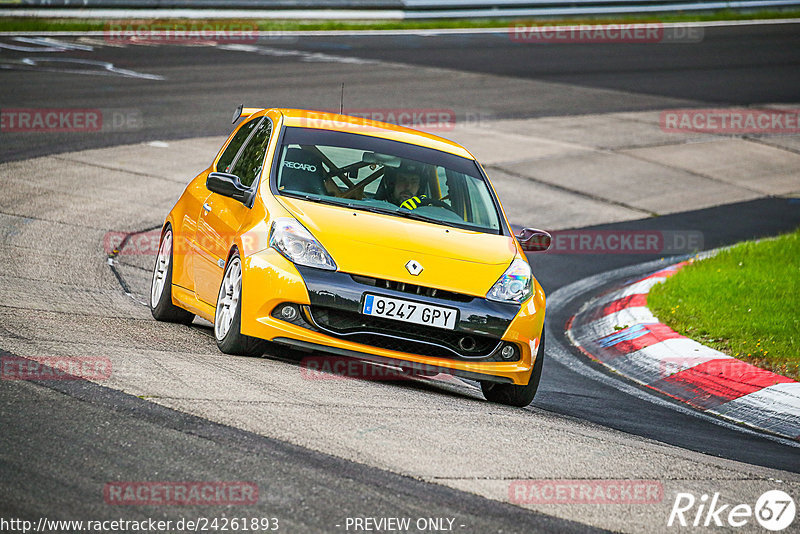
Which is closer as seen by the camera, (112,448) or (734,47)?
(112,448)

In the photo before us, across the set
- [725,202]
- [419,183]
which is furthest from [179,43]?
[419,183]

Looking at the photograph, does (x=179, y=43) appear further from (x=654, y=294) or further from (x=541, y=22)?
(x=654, y=294)

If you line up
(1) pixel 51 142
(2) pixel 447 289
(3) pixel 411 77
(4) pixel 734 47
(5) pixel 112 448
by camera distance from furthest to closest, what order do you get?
(4) pixel 734 47 → (3) pixel 411 77 → (1) pixel 51 142 → (2) pixel 447 289 → (5) pixel 112 448

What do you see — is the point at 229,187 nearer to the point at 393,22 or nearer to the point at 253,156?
the point at 253,156

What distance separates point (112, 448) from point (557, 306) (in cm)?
691

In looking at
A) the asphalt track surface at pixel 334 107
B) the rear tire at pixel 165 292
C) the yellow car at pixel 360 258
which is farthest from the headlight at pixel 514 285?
the rear tire at pixel 165 292

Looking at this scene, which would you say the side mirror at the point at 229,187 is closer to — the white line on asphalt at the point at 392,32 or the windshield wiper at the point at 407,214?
the windshield wiper at the point at 407,214

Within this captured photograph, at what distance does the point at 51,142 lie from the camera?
15.1 m
